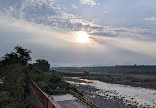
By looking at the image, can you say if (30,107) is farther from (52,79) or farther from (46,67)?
(46,67)

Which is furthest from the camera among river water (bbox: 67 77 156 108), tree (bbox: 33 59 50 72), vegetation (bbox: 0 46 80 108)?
tree (bbox: 33 59 50 72)

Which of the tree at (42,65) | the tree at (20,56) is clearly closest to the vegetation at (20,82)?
the tree at (20,56)

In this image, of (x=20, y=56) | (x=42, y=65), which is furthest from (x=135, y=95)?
(x=42, y=65)

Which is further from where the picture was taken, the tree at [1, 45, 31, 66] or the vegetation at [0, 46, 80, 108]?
the tree at [1, 45, 31, 66]

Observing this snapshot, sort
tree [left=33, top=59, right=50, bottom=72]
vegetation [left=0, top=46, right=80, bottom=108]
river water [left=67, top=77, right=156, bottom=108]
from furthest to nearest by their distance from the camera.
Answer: tree [left=33, top=59, right=50, bottom=72] < river water [left=67, top=77, right=156, bottom=108] < vegetation [left=0, top=46, right=80, bottom=108]

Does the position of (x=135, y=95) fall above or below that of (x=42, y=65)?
below

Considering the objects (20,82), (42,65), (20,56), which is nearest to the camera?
(20,82)

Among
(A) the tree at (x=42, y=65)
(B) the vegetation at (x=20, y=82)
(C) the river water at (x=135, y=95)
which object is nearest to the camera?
(B) the vegetation at (x=20, y=82)

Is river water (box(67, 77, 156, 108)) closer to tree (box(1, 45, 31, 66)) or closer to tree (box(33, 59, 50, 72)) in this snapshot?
tree (box(1, 45, 31, 66))

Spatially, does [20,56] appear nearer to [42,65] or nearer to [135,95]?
[135,95]

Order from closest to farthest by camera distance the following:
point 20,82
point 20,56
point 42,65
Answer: point 20,82
point 20,56
point 42,65

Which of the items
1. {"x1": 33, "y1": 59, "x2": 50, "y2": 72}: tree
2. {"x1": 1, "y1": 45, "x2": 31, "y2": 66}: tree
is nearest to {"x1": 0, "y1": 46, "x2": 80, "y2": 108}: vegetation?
{"x1": 1, "y1": 45, "x2": 31, "y2": 66}: tree

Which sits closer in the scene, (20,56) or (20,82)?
(20,82)

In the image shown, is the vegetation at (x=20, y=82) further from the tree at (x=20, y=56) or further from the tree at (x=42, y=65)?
the tree at (x=42, y=65)
